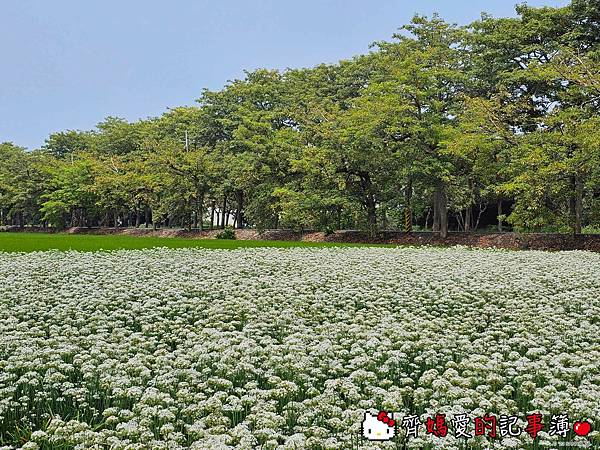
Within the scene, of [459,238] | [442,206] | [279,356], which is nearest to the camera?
[279,356]

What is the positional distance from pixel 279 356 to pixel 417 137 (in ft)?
76.2

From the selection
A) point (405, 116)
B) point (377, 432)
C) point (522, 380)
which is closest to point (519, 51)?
point (405, 116)

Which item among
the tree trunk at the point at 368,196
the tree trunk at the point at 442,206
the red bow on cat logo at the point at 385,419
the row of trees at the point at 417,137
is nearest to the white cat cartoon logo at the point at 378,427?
the red bow on cat logo at the point at 385,419

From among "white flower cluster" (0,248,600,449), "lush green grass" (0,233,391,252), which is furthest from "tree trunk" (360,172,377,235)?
"white flower cluster" (0,248,600,449)

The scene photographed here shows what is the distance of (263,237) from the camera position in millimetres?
34156

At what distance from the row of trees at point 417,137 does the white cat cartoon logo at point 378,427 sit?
18437 mm

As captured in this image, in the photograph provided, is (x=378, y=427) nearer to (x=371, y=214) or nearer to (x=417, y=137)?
(x=417, y=137)

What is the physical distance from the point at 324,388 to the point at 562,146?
2033 cm

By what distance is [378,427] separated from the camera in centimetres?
447

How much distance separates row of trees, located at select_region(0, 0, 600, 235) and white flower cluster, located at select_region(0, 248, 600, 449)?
13.7 metres

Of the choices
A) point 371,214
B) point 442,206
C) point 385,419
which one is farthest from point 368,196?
point 385,419

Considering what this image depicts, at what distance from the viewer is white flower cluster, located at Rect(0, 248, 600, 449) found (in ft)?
15.2

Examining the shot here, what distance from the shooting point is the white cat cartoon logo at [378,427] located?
4.36 metres

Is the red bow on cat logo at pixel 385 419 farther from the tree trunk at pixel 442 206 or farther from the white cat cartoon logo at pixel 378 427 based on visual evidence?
the tree trunk at pixel 442 206
